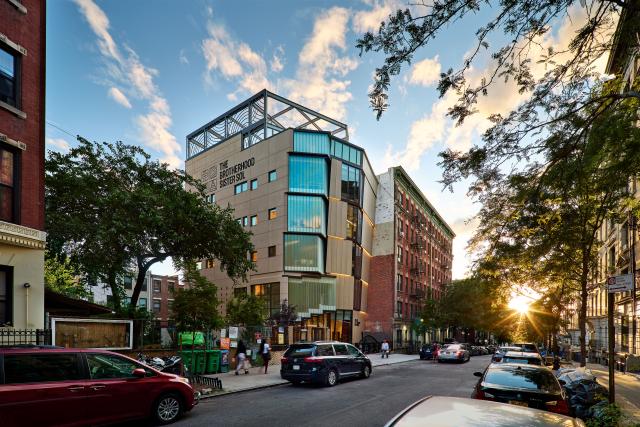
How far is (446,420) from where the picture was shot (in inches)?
126

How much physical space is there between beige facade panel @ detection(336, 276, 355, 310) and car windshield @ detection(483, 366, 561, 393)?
33.1 meters

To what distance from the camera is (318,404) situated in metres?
11.6

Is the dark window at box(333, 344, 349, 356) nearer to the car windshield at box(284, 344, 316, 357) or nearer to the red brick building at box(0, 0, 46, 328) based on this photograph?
the car windshield at box(284, 344, 316, 357)

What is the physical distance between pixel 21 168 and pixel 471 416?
46.3 ft

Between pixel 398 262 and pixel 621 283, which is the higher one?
pixel 621 283

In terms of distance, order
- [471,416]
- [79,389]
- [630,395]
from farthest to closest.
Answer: [630,395]
[79,389]
[471,416]

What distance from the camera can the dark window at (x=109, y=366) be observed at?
8219mm

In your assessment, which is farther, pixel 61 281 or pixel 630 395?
pixel 61 281

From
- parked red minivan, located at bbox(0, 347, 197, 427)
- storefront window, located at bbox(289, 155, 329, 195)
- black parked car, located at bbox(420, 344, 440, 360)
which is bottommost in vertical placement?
black parked car, located at bbox(420, 344, 440, 360)

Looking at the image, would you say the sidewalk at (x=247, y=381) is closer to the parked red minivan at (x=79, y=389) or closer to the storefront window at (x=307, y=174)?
the parked red minivan at (x=79, y=389)

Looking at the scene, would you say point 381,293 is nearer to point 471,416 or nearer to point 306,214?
point 306,214

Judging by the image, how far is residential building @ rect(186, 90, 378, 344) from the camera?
38.8 m

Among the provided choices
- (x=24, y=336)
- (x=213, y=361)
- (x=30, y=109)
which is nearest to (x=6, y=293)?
(x=24, y=336)

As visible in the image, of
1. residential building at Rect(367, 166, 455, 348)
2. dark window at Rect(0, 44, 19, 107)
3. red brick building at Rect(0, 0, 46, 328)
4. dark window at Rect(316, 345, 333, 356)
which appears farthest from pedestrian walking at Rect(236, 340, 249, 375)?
residential building at Rect(367, 166, 455, 348)
